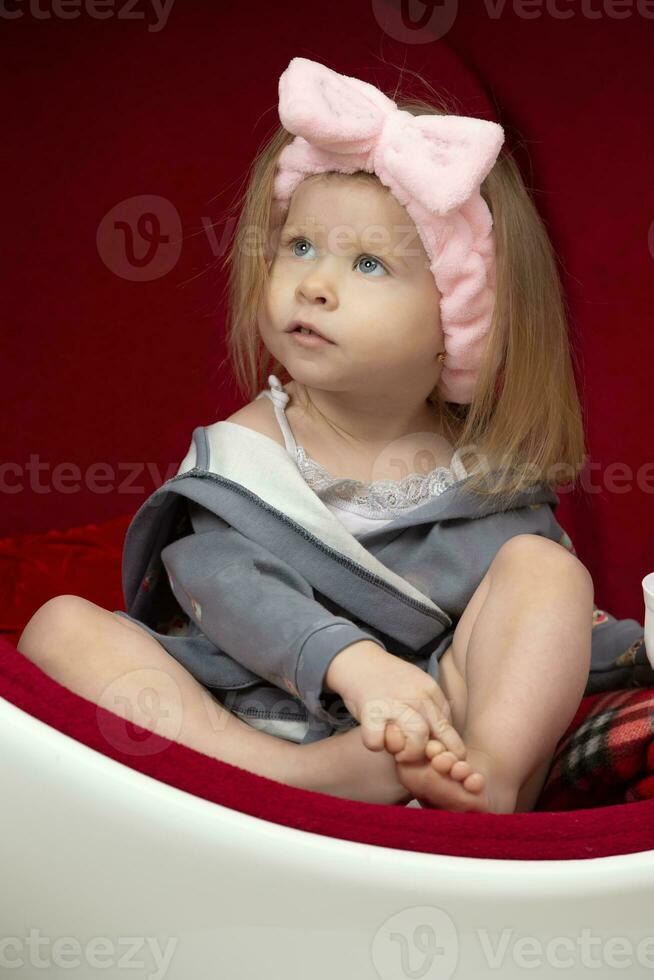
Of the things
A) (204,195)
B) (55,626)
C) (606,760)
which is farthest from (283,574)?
(204,195)

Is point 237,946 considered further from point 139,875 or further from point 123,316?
point 123,316

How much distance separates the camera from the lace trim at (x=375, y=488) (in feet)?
3.61

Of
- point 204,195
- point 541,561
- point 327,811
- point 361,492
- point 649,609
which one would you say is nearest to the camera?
point 327,811

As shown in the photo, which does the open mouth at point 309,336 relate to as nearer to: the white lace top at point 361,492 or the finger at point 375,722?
the white lace top at point 361,492

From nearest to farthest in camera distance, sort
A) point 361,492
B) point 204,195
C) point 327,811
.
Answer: point 327,811 → point 361,492 → point 204,195

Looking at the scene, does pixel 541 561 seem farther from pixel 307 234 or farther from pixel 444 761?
pixel 307 234

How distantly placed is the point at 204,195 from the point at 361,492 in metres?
0.61

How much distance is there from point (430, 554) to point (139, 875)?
45 cm

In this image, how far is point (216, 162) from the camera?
5.10 ft

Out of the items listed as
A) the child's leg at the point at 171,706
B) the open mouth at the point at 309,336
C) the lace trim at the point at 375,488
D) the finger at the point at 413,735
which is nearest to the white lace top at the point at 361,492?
the lace trim at the point at 375,488

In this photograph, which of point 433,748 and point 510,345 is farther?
point 510,345

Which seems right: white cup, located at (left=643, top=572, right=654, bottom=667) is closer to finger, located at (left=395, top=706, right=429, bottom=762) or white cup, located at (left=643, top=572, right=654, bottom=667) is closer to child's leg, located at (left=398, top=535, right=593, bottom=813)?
child's leg, located at (left=398, top=535, right=593, bottom=813)

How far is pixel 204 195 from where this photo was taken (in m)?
1.56

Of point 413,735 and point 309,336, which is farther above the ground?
point 309,336
